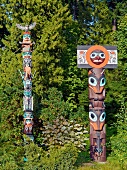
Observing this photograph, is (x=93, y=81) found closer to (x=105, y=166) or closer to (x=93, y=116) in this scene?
(x=93, y=116)

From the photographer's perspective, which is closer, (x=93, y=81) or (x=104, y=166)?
(x=104, y=166)

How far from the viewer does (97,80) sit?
10.7 m

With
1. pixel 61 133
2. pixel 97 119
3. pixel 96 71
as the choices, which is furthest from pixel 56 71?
pixel 61 133

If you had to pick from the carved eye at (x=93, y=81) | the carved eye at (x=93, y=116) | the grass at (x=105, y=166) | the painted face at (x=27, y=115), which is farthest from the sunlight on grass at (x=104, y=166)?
the carved eye at (x=93, y=81)

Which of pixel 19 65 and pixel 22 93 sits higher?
pixel 19 65

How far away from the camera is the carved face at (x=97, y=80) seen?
1072 cm

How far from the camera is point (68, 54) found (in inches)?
719

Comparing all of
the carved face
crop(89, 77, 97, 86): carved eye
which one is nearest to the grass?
the carved face

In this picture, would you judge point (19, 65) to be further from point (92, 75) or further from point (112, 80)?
point (92, 75)

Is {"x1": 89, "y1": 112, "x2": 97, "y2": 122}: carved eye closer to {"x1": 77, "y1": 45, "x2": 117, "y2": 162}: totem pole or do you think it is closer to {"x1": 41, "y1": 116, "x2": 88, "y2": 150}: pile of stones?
{"x1": 77, "y1": 45, "x2": 117, "y2": 162}: totem pole

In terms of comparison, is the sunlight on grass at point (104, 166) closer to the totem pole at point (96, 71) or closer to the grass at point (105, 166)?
the grass at point (105, 166)

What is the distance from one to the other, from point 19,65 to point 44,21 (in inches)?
98.8

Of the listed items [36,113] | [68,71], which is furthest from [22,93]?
[68,71]

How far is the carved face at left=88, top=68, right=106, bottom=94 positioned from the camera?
10.7 metres
